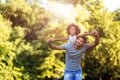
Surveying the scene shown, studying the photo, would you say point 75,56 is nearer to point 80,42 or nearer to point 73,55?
point 73,55

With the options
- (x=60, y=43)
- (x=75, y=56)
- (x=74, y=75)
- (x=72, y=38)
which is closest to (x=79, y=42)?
(x=72, y=38)

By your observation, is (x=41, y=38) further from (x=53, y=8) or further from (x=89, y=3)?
(x=89, y=3)

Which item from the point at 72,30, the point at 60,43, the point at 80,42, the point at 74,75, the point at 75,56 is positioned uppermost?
the point at 72,30

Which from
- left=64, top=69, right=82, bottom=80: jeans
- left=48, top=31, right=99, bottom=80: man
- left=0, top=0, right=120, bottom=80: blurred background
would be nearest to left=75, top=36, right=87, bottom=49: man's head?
left=48, top=31, right=99, bottom=80: man

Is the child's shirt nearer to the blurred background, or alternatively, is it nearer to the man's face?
the man's face

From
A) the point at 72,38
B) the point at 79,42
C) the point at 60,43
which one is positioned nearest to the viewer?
the point at 79,42

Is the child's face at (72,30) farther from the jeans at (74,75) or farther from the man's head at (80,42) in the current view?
the jeans at (74,75)

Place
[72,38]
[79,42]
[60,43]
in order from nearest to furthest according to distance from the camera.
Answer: [79,42] → [72,38] → [60,43]

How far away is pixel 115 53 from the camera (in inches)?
1061

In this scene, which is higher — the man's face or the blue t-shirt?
the man's face

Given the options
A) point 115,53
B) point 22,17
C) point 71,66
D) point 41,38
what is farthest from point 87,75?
point 71,66

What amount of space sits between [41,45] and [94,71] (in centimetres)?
452

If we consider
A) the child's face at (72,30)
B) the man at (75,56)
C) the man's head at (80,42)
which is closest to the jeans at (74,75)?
the man at (75,56)

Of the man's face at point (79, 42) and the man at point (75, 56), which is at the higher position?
the man's face at point (79, 42)
